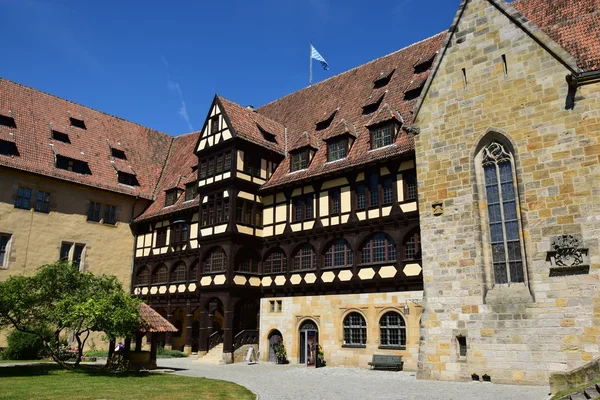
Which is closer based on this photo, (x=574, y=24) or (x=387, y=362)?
(x=574, y=24)

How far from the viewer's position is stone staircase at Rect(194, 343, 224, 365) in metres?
27.2

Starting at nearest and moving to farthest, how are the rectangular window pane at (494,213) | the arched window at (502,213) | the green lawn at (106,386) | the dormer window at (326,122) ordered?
the green lawn at (106,386), the arched window at (502,213), the rectangular window pane at (494,213), the dormer window at (326,122)

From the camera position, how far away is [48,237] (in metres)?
33.9

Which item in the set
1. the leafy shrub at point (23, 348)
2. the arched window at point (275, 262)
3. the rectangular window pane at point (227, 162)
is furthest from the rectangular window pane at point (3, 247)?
the arched window at point (275, 262)

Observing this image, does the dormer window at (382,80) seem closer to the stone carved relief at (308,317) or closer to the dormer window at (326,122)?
the dormer window at (326,122)

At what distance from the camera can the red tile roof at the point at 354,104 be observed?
26188mm

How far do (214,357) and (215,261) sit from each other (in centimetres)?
527

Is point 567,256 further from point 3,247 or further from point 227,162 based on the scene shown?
point 3,247

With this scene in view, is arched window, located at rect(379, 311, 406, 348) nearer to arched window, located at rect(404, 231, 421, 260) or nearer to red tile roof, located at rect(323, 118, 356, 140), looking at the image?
arched window, located at rect(404, 231, 421, 260)

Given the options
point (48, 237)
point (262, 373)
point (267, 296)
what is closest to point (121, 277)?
point (48, 237)

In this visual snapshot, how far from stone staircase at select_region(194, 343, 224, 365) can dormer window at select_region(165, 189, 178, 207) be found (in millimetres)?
11843

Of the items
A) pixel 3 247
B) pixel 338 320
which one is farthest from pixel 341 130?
pixel 3 247

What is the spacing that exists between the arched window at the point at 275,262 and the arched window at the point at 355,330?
5.16m

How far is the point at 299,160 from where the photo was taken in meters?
29.4
